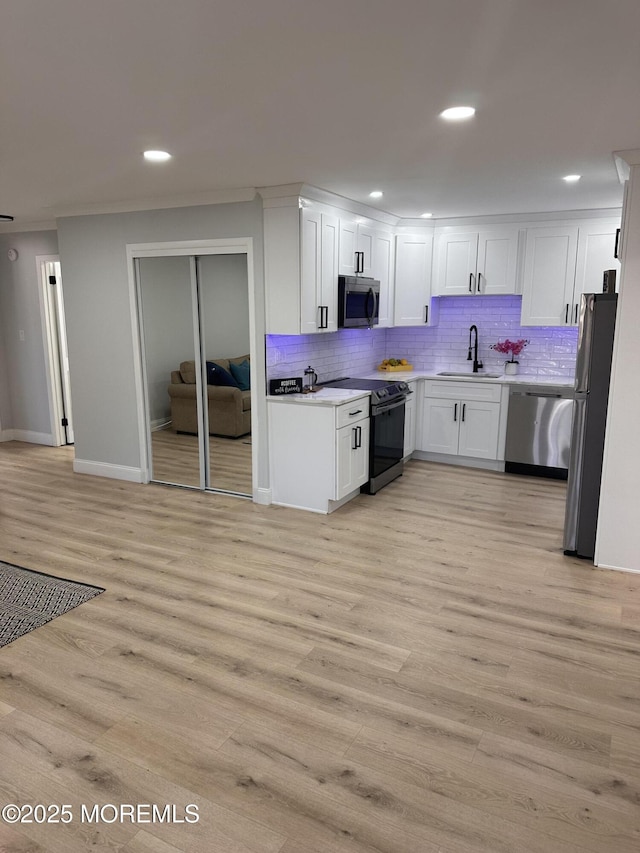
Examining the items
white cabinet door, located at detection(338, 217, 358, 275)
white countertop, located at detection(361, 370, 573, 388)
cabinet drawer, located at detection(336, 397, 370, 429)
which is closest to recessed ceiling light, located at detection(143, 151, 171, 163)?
white cabinet door, located at detection(338, 217, 358, 275)

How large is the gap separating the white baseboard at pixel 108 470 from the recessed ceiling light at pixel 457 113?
4119 millimetres

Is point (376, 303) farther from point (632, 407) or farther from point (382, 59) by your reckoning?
point (382, 59)

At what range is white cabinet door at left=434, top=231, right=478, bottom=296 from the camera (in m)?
6.16

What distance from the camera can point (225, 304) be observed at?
4.90 meters

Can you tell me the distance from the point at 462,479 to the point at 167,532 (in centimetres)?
291

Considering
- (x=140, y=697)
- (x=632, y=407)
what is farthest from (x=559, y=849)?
(x=632, y=407)

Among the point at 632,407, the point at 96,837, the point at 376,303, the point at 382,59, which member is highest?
the point at 382,59

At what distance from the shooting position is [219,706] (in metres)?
2.52

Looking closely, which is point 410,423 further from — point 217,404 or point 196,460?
point 196,460

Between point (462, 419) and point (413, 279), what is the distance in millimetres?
1592

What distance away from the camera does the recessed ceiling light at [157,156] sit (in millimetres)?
3387

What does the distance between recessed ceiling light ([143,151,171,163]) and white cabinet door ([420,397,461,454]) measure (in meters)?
3.69

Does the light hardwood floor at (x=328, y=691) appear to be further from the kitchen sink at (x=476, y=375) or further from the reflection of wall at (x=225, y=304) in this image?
the kitchen sink at (x=476, y=375)

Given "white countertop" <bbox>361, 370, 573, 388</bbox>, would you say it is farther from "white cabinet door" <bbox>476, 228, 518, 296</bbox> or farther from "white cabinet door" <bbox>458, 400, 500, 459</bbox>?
"white cabinet door" <bbox>476, 228, 518, 296</bbox>
